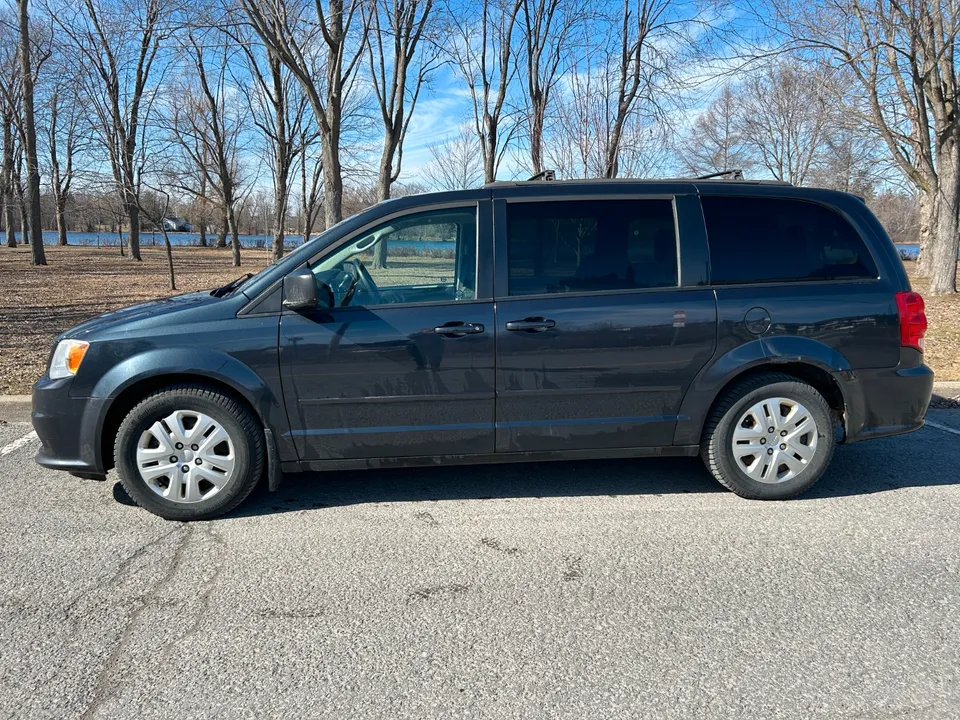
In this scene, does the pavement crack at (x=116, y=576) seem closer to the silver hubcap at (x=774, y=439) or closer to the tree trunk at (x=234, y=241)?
the silver hubcap at (x=774, y=439)

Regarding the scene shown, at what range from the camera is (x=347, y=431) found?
3553mm

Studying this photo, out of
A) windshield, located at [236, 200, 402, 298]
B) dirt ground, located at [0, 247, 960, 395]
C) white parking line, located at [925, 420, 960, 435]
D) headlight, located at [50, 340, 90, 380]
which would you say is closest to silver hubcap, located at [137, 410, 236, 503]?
headlight, located at [50, 340, 90, 380]

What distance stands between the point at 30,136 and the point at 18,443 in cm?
2424

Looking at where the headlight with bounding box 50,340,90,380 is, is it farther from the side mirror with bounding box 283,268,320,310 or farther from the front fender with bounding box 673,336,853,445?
the front fender with bounding box 673,336,853,445

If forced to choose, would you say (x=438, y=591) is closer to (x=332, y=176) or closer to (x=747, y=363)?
(x=747, y=363)

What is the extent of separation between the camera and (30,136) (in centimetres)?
2327

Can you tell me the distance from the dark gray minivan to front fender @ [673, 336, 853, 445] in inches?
0.5

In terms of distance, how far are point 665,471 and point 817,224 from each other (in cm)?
186

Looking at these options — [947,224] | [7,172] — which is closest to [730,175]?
[947,224]

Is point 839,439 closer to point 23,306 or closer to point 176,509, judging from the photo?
point 176,509

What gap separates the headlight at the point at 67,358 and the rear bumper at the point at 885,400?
14.4 feet

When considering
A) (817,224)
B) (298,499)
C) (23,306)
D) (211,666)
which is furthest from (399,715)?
(23,306)

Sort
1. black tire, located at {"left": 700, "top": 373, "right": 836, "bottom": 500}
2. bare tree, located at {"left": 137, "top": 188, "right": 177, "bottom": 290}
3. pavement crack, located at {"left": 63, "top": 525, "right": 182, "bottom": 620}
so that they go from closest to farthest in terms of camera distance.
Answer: pavement crack, located at {"left": 63, "top": 525, "right": 182, "bottom": 620} → black tire, located at {"left": 700, "top": 373, "right": 836, "bottom": 500} → bare tree, located at {"left": 137, "top": 188, "right": 177, "bottom": 290}

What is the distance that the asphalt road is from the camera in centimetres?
222
